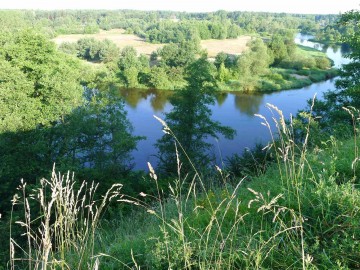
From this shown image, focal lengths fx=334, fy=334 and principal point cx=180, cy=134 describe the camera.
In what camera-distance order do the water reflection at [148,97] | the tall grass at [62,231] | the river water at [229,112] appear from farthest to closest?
1. the water reflection at [148,97]
2. the river water at [229,112]
3. the tall grass at [62,231]

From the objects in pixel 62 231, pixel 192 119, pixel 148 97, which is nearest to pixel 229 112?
pixel 148 97

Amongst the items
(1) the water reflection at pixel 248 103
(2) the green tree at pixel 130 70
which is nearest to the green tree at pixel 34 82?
(1) the water reflection at pixel 248 103

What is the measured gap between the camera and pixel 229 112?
2767 cm

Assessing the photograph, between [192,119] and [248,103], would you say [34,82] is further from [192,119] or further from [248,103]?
[248,103]

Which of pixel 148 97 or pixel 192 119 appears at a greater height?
pixel 192 119

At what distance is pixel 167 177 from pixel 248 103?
2142cm

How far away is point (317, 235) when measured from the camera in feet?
7.36

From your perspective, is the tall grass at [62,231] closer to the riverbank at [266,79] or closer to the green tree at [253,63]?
the riverbank at [266,79]

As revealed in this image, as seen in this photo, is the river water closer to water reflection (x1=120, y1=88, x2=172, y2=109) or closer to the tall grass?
water reflection (x1=120, y1=88, x2=172, y2=109)

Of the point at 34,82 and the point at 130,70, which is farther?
the point at 130,70

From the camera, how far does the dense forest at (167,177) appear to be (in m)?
2.15

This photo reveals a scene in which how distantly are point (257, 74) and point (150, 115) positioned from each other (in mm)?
20900

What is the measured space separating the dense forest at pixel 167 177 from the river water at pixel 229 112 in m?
1.77

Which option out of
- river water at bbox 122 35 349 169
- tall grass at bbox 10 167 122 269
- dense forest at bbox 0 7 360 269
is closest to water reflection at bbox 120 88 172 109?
river water at bbox 122 35 349 169
